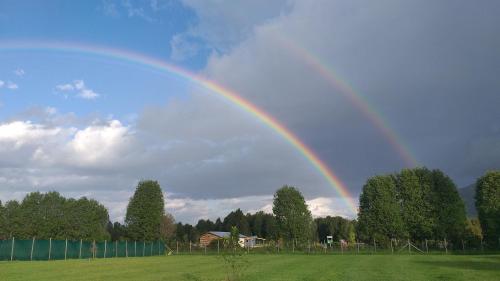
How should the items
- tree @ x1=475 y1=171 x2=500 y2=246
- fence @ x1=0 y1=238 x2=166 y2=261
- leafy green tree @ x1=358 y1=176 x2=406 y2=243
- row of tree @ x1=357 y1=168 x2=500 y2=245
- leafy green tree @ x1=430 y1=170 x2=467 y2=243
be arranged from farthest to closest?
leafy green tree @ x1=358 y1=176 x2=406 y2=243 → leafy green tree @ x1=430 y1=170 x2=467 y2=243 → row of tree @ x1=357 y1=168 x2=500 y2=245 → tree @ x1=475 y1=171 x2=500 y2=246 → fence @ x1=0 y1=238 x2=166 y2=261

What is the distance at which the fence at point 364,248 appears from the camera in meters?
53.2

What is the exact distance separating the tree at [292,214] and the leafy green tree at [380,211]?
8126mm

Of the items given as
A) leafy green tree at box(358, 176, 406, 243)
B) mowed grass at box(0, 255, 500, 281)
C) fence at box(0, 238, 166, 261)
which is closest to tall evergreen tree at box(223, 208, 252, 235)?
leafy green tree at box(358, 176, 406, 243)

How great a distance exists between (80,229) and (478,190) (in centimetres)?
6390

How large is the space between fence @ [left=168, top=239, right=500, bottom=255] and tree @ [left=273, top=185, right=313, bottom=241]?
3.41 metres

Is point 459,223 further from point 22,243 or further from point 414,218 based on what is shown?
point 22,243

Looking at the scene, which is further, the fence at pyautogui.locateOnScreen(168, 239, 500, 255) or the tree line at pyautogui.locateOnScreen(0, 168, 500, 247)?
the tree line at pyautogui.locateOnScreen(0, 168, 500, 247)

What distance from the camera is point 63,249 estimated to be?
4234 cm

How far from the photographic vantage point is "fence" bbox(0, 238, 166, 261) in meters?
37.4

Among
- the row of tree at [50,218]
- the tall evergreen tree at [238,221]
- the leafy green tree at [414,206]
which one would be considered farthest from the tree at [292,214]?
the tall evergreen tree at [238,221]

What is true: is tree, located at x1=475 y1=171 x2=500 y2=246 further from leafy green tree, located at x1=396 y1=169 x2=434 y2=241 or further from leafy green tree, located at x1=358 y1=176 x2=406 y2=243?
leafy green tree, located at x1=358 y1=176 x2=406 y2=243

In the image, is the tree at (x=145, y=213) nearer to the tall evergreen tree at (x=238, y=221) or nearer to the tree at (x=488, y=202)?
the tree at (x=488, y=202)

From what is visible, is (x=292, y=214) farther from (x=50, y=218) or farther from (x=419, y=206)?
(x=50, y=218)

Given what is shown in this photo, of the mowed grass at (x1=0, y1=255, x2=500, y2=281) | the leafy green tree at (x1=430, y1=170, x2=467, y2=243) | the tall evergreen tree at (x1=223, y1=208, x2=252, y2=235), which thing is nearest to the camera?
the mowed grass at (x1=0, y1=255, x2=500, y2=281)
